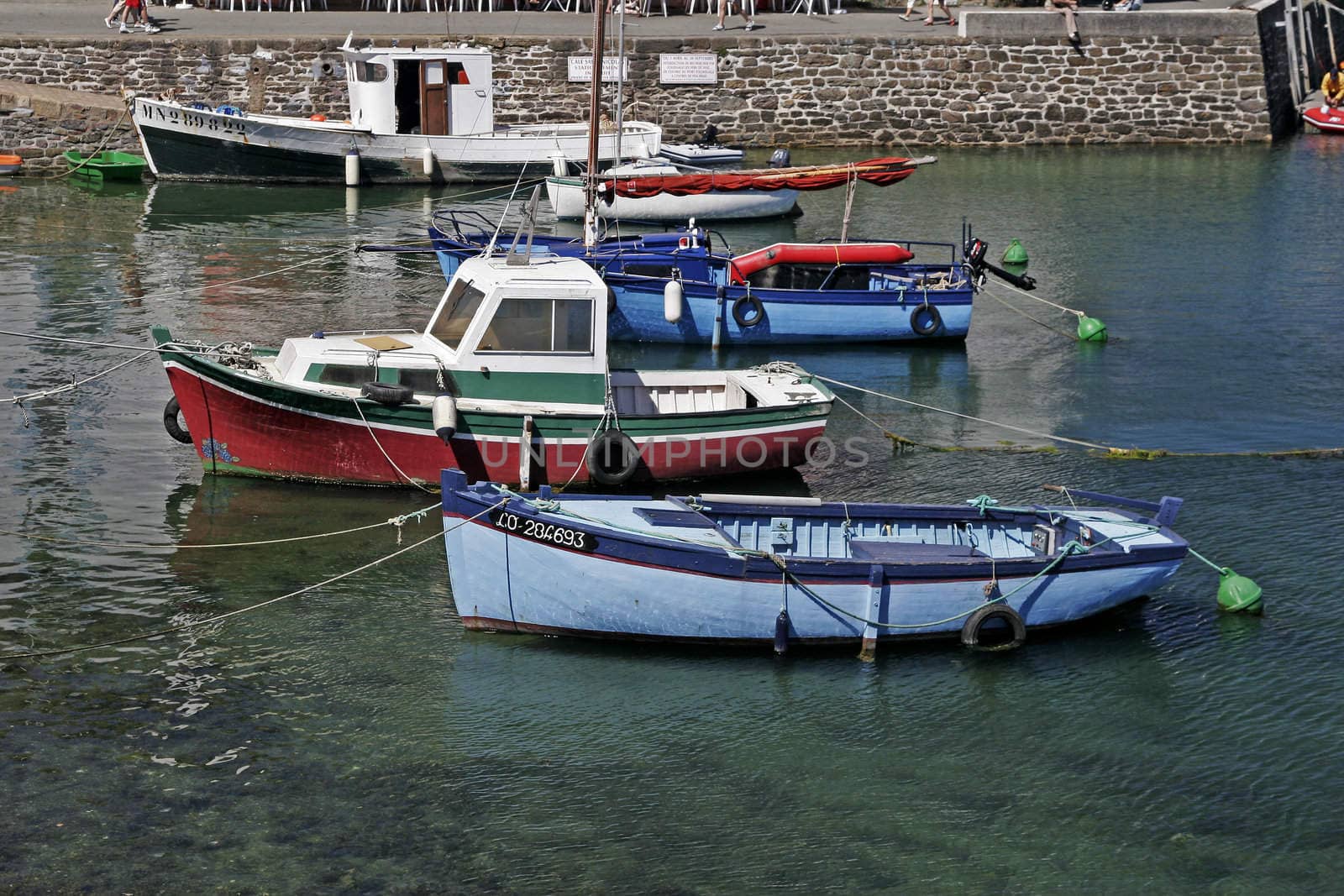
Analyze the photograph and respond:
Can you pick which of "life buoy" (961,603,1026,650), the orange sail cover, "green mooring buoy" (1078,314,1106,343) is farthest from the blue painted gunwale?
the orange sail cover

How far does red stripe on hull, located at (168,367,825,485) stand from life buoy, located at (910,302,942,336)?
660 centimetres

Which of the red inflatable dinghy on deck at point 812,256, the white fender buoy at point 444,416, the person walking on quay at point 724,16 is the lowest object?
the white fender buoy at point 444,416

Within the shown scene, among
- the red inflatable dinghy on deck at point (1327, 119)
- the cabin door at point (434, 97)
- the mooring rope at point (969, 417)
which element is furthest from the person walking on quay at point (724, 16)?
the mooring rope at point (969, 417)

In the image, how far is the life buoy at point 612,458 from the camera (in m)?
15.8

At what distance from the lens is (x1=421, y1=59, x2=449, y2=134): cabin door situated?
33.8 m

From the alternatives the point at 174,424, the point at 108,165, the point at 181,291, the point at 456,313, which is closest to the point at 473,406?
the point at 456,313

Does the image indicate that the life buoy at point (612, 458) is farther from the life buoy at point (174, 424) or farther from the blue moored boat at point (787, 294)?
the blue moored boat at point (787, 294)

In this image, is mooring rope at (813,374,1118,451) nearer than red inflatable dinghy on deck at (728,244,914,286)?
Yes

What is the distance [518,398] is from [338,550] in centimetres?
249

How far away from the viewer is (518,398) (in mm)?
15992

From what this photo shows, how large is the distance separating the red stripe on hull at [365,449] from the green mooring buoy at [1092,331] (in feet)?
26.5

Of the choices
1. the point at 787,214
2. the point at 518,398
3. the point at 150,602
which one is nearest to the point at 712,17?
the point at 787,214

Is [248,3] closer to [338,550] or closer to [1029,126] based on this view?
[1029,126]

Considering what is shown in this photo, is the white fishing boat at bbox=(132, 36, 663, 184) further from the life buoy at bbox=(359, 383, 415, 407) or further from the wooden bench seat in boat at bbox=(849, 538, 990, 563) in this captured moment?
the wooden bench seat in boat at bbox=(849, 538, 990, 563)
